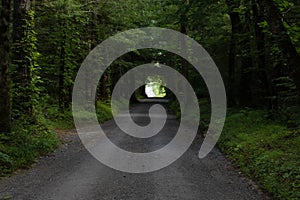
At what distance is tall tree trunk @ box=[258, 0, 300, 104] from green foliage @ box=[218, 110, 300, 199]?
1.85 metres

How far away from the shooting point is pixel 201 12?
18.1 metres

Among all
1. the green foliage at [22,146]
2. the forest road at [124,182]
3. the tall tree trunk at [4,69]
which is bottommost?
the forest road at [124,182]

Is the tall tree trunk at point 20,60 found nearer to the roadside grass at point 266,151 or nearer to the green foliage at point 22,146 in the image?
the green foliage at point 22,146

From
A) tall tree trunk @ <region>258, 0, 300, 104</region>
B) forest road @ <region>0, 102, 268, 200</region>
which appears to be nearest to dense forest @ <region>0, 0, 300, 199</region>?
tall tree trunk @ <region>258, 0, 300, 104</region>

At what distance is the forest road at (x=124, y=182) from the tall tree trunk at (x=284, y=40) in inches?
104

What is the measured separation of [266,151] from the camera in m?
9.79

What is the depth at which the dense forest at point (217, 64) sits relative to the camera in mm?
8680

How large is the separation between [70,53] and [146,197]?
15406 millimetres

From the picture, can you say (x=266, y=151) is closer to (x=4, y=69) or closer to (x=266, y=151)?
(x=266, y=151)

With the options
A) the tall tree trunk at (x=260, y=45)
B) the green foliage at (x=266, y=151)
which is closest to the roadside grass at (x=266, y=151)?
the green foliage at (x=266, y=151)

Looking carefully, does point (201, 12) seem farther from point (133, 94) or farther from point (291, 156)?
point (133, 94)

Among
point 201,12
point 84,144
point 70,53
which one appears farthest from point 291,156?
point 70,53

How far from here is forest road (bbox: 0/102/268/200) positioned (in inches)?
281

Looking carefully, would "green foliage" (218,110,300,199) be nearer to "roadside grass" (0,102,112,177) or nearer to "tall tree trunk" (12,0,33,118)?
"roadside grass" (0,102,112,177)
